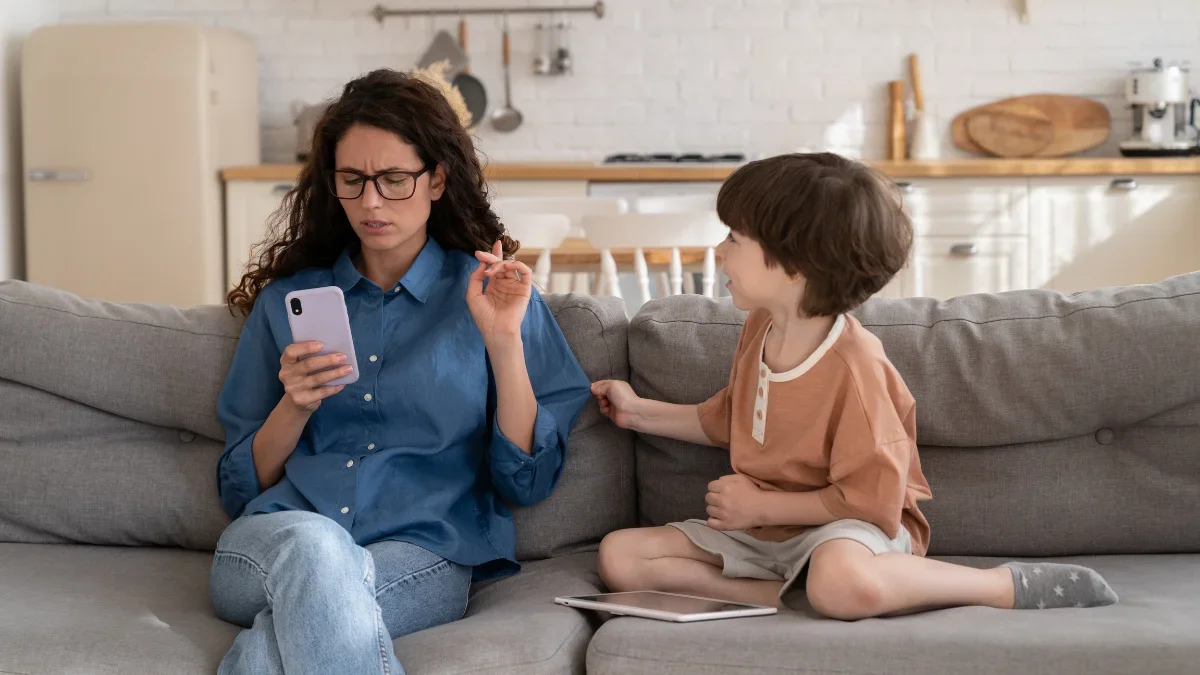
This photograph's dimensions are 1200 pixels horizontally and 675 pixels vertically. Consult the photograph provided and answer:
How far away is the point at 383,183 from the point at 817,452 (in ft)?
2.37

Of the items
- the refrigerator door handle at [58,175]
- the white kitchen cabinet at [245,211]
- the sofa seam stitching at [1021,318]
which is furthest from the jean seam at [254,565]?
the refrigerator door handle at [58,175]

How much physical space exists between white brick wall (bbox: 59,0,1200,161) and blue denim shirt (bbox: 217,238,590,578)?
11.2 ft

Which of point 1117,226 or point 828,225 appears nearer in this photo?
point 828,225

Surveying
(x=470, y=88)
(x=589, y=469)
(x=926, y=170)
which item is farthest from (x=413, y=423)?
(x=470, y=88)

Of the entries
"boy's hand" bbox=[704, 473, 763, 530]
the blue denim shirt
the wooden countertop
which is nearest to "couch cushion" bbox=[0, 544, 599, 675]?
the blue denim shirt

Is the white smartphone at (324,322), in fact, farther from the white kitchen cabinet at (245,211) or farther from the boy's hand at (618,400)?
the white kitchen cabinet at (245,211)

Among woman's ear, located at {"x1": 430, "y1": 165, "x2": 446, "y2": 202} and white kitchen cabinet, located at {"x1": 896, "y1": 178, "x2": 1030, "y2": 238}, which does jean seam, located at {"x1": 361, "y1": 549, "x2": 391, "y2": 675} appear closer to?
woman's ear, located at {"x1": 430, "y1": 165, "x2": 446, "y2": 202}

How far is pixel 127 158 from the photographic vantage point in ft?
15.4

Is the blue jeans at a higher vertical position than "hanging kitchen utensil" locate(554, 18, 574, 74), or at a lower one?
lower

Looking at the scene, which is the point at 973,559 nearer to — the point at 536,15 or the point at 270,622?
the point at 270,622

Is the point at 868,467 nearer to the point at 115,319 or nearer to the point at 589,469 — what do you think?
the point at 589,469

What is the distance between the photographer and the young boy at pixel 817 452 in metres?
1.53

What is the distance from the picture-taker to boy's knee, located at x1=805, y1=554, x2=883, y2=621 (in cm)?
146

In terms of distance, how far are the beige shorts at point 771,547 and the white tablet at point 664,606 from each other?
0.09 meters
